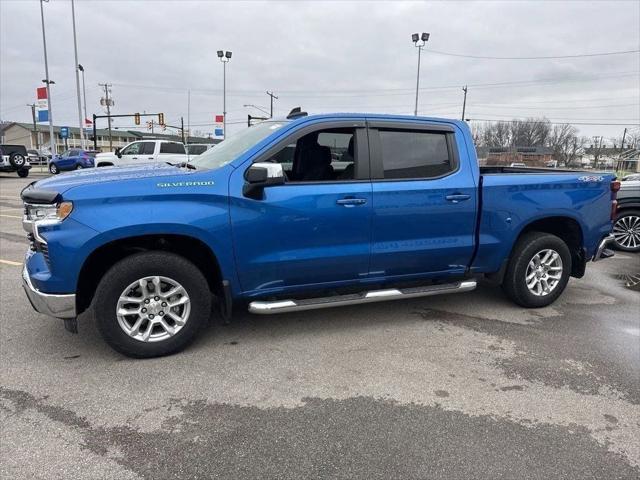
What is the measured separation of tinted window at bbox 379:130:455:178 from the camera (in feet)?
14.0

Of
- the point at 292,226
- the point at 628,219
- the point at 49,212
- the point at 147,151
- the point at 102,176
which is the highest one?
the point at 147,151

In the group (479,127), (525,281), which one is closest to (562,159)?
(479,127)

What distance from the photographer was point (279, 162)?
4.07 m

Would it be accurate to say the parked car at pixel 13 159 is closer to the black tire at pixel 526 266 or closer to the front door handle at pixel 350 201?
the front door handle at pixel 350 201

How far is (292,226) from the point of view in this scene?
383 cm

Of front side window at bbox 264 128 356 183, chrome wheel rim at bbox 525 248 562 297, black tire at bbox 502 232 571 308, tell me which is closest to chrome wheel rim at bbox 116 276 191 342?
front side window at bbox 264 128 356 183

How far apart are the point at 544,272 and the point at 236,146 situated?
3.46 meters

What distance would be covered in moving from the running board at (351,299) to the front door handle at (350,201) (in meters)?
0.82

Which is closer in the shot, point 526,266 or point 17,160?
point 526,266

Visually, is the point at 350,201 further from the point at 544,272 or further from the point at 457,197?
the point at 544,272

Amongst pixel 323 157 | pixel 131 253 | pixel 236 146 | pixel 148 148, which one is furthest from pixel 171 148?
pixel 131 253

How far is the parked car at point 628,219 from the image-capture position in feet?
27.2

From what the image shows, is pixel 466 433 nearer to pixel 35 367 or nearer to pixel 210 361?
pixel 210 361

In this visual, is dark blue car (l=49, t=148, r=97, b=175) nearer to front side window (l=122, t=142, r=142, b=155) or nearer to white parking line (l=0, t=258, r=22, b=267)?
front side window (l=122, t=142, r=142, b=155)
